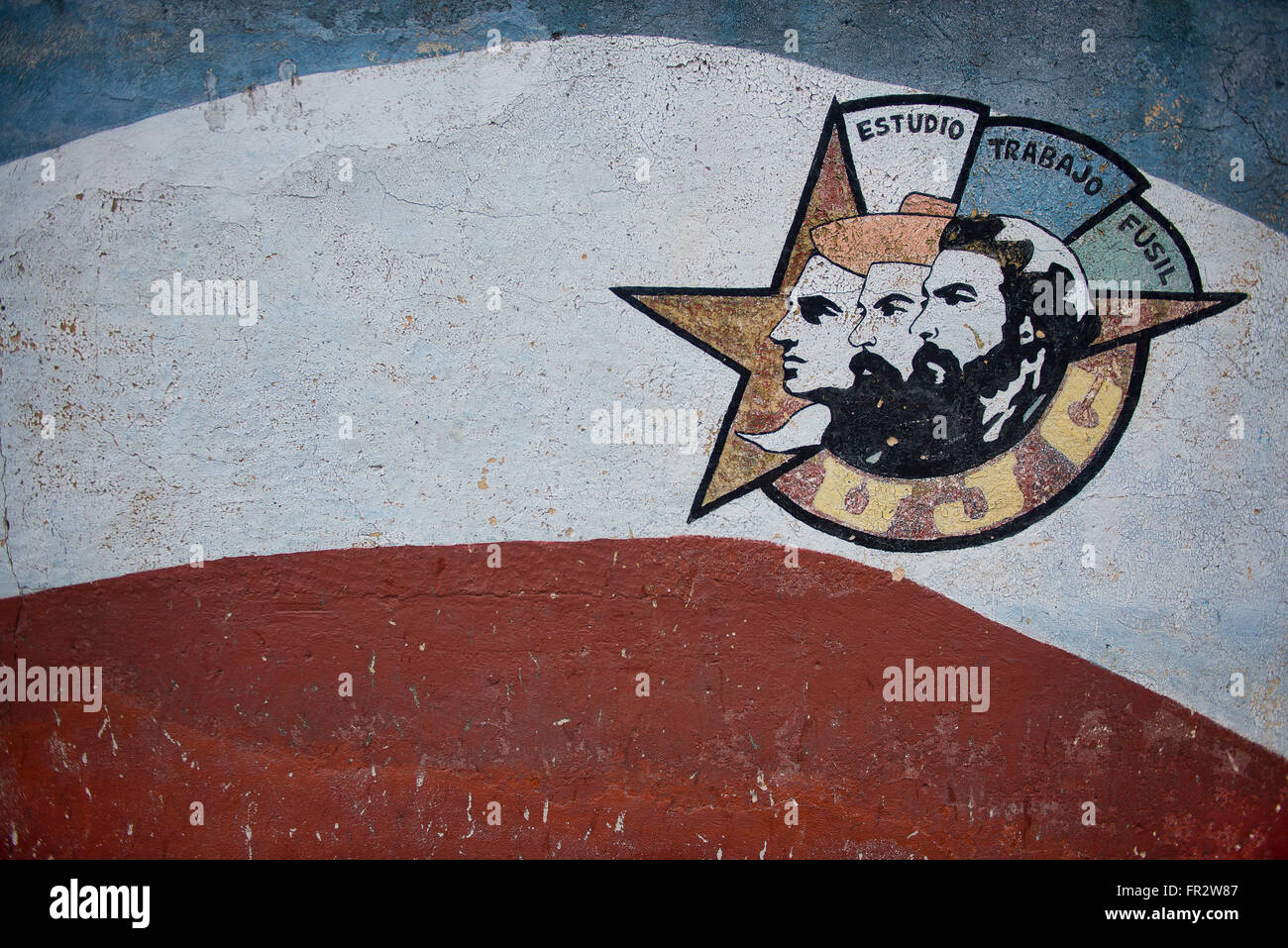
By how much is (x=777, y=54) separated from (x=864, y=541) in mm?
2585

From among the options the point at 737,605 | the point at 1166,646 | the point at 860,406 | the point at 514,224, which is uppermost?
the point at 514,224

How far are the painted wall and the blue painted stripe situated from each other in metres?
0.02

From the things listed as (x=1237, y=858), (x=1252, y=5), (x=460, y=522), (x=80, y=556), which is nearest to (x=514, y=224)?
(x=460, y=522)

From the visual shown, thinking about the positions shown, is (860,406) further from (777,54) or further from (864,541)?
(777,54)

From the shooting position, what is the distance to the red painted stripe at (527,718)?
4.46m

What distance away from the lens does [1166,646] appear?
456 cm

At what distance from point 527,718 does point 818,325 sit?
2.55m

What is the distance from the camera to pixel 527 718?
4473mm

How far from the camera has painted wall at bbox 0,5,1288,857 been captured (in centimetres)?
446
